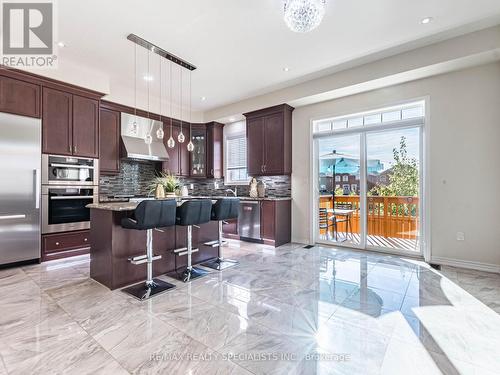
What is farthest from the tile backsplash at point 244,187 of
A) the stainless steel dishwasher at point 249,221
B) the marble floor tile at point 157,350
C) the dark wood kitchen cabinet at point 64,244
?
the marble floor tile at point 157,350

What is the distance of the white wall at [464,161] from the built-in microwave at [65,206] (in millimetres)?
5276

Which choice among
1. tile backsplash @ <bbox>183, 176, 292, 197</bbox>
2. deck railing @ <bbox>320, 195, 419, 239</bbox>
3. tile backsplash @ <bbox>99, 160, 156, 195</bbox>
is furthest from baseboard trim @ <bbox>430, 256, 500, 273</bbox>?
tile backsplash @ <bbox>99, 160, 156, 195</bbox>

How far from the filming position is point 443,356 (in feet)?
5.48

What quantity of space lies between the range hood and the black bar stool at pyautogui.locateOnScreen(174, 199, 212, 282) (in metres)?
2.48

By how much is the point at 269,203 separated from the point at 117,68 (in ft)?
11.5

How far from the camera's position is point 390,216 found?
13.9ft

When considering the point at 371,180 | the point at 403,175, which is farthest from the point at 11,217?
the point at 403,175

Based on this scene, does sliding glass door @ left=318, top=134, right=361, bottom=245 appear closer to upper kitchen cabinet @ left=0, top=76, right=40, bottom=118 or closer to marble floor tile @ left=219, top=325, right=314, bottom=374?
marble floor tile @ left=219, top=325, right=314, bottom=374

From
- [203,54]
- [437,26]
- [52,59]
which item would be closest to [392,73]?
[437,26]

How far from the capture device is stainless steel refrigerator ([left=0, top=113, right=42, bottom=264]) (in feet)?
10.8

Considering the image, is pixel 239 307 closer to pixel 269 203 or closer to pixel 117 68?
pixel 269 203

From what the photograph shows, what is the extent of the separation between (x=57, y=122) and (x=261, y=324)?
412 centimetres

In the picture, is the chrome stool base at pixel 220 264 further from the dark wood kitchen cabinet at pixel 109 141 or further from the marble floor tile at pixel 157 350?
the dark wood kitchen cabinet at pixel 109 141

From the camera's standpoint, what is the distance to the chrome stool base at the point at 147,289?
101 inches
